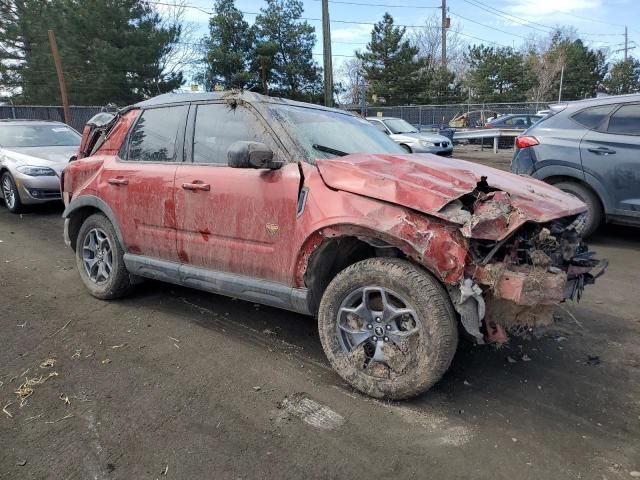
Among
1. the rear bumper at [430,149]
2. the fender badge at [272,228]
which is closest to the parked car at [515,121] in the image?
the rear bumper at [430,149]

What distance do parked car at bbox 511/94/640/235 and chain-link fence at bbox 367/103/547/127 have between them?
23.6m

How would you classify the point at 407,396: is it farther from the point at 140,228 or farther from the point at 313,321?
the point at 140,228

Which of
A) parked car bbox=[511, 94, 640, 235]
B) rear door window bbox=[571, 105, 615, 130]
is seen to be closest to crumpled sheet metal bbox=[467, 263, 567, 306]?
parked car bbox=[511, 94, 640, 235]

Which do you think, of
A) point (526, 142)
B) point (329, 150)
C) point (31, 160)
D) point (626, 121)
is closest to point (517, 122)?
point (526, 142)

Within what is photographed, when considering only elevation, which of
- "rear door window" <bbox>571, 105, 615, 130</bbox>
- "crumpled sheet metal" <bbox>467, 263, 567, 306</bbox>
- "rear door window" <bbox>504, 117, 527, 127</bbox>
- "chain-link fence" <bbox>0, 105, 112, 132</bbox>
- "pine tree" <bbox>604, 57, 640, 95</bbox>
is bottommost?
"crumpled sheet metal" <bbox>467, 263, 567, 306</bbox>

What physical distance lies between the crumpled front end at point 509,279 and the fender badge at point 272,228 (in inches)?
47.5

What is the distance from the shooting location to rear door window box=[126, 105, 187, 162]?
401 cm

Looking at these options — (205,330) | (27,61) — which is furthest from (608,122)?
(27,61)

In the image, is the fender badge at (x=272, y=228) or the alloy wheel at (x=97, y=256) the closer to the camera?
the fender badge at (x=272, y=228)

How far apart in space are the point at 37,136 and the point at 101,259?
21.7 feet

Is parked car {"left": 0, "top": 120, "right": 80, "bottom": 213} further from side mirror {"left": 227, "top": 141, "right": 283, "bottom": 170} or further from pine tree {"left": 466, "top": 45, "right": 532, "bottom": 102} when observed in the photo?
pine tree {"left": 466, "top": 45, "right": 532, "bottom": 102}

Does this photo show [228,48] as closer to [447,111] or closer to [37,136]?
[447,111]

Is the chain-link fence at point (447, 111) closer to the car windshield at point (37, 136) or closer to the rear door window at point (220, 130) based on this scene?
the car windshield at point (37, 136)

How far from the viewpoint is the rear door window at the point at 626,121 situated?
593 cm
